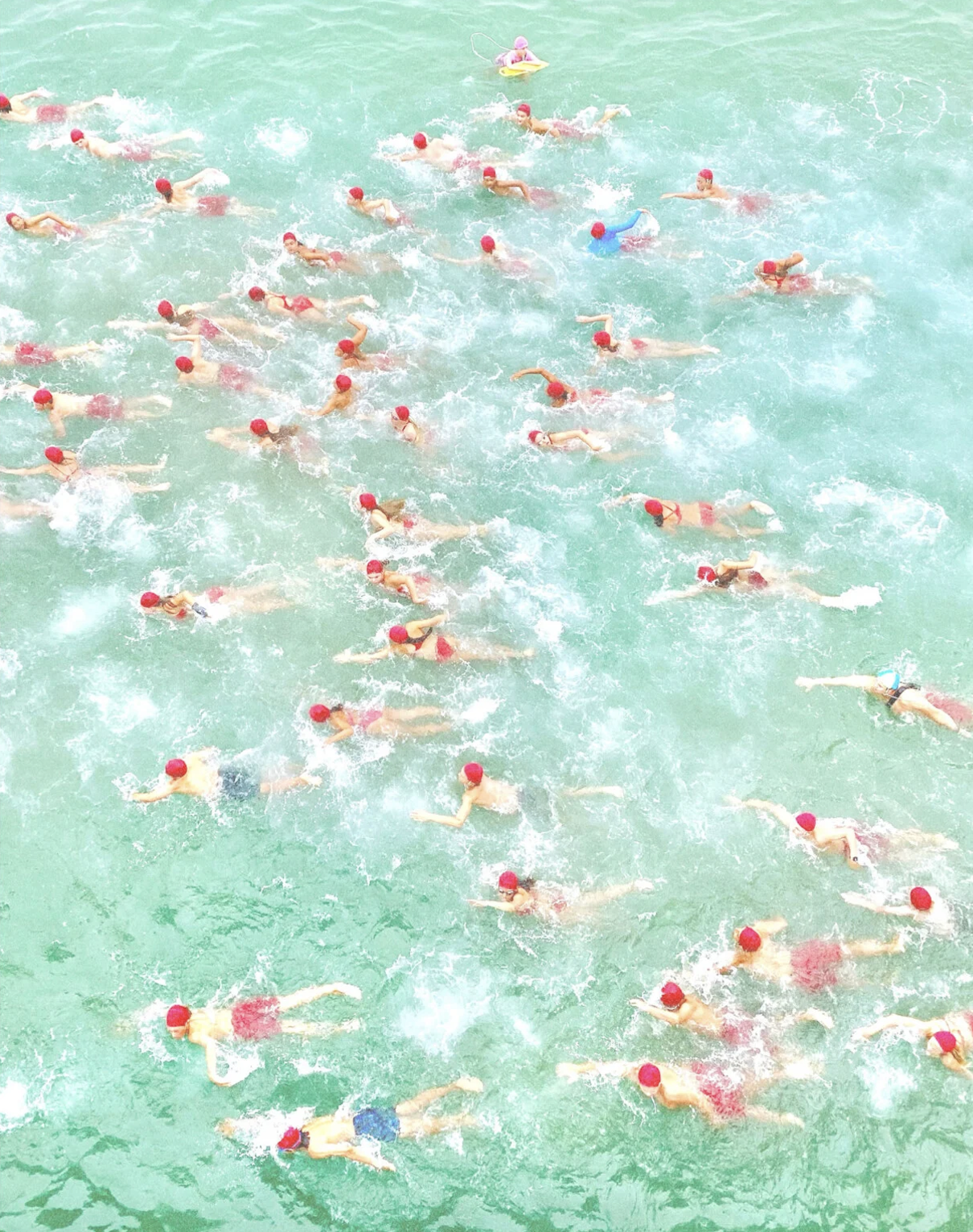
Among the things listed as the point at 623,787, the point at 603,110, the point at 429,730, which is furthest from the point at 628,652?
the point at 603,110

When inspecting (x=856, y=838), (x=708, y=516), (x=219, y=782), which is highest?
(x=708, y=516)

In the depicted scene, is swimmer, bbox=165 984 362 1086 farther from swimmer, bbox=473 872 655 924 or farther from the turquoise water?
swimmer, bbox=473 872 655 924

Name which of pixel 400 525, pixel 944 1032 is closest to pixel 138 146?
pixel 400 525

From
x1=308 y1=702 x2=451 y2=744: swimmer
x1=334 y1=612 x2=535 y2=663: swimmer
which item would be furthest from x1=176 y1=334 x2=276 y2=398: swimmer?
x1=308 y1=702 x2=451 y2=744: swimmer

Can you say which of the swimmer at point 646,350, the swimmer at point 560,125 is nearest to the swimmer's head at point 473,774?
the swimmer at point 646,350

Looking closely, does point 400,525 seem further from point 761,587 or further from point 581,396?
point 761,587

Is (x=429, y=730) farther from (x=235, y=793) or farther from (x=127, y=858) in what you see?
(x=127, y=858)

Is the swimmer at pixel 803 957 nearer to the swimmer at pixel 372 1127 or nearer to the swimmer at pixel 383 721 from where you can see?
the swimmer at pixel 372 1127
